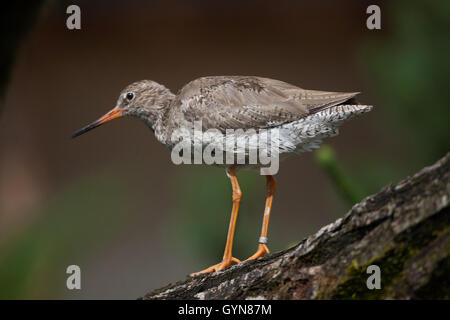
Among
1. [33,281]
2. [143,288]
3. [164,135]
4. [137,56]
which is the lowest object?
[143,288]

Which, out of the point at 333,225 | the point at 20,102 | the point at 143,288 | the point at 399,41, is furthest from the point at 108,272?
the point at 333,225

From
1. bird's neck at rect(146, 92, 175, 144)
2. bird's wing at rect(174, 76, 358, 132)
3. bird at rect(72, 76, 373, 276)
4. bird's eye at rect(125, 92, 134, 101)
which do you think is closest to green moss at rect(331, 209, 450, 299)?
bird at rect(72, 76, 373, 276)

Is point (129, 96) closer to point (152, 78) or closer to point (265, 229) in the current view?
point (265, 229)

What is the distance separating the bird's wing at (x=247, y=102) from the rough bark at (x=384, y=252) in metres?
1.40

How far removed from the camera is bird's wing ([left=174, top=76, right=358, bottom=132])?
4.34 m

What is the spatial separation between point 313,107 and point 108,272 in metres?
7.05

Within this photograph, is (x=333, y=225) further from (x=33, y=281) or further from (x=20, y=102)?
(x=20, y=102)

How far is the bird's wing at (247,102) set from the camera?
434cm

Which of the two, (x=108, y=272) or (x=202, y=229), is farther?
(x=108, y=272)

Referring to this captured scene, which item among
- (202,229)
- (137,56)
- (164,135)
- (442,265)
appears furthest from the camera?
(137,56)

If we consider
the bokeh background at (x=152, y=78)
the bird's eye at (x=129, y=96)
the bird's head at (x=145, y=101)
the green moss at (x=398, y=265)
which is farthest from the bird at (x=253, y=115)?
the bokeh background at (x=152, y=78)

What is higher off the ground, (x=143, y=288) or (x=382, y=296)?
(x=382, y=296)

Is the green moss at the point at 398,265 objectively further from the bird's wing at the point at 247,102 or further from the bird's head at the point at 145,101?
the bird's head at the point at 145,101

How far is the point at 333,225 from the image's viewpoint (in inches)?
119
